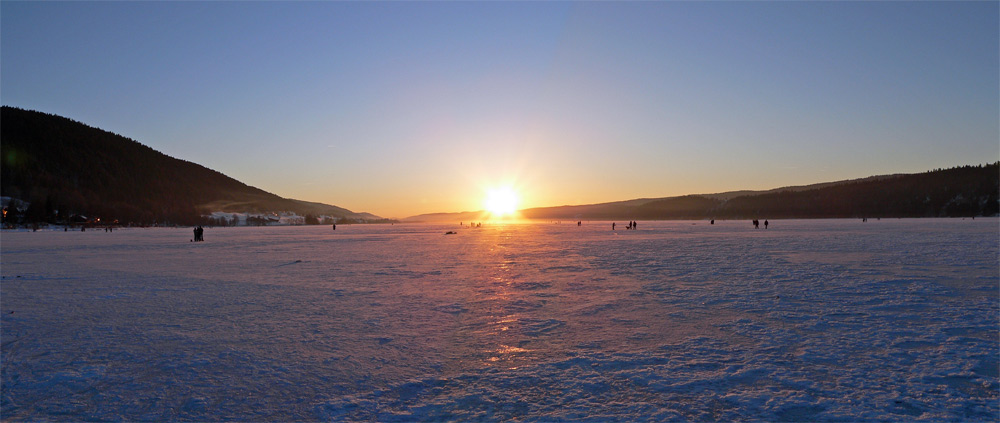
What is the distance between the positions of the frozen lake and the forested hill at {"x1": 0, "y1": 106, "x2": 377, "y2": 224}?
12370 cm

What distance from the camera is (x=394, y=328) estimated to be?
6.75 meters

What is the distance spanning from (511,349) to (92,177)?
171517 millimetres

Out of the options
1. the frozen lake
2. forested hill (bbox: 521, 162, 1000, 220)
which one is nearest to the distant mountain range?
forested hill (bbox: 521, 162, 1000, 220)

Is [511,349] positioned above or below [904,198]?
below

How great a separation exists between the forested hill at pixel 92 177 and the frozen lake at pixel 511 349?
406 ft

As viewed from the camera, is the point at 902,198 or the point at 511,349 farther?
the point at 902,198

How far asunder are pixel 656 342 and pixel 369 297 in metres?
5.76

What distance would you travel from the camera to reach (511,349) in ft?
18.4

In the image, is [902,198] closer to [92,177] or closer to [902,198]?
[902,198]

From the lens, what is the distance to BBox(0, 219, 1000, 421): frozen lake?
396 cm

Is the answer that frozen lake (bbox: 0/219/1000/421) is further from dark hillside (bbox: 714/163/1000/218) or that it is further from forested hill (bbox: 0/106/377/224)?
dark hillside (bbox: 714/163/1000/218)

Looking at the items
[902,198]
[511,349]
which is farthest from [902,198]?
[511,349]

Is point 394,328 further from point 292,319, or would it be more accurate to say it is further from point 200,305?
point 200,305

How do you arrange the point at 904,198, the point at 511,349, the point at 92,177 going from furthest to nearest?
the point at 904,198
the point at 92,177
the point at 511,349
